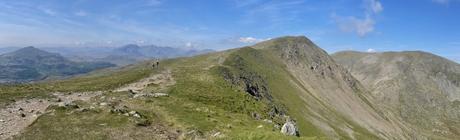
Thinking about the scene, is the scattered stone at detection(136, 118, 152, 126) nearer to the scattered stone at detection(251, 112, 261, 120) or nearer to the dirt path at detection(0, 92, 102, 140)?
the dirt path at detection(0, 92, 102, 140)

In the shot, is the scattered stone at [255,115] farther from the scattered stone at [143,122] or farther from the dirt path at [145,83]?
the scattered stone at [143,122]

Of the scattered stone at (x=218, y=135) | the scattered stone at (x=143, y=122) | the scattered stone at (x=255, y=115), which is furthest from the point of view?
the scattered stone at (x=255, y=115)

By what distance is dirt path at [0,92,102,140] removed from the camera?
35656 mm

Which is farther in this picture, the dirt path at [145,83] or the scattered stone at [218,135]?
the dirt path at [145,83]

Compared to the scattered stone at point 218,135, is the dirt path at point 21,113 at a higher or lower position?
higher

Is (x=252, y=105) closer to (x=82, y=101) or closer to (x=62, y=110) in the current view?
(x=82, y=101)

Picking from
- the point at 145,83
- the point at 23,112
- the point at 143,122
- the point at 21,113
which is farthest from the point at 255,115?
the point at 21,113

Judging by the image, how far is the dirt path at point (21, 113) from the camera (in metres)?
35.7

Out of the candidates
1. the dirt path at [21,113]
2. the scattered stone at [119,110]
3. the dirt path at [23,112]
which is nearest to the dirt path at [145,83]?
the dirt path at [23,112]

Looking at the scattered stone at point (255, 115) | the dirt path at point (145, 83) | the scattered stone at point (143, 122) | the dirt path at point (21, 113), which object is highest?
the dirt path at point (145, 83)

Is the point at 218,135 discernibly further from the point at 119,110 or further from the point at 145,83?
the point at 145,83

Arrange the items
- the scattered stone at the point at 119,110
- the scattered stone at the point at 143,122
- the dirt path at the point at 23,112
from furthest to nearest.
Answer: the scattered stone at the point at 119,110, the scattered stone at the point at 143,122, the dirt path at the point at 23,112

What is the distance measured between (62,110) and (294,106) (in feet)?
412

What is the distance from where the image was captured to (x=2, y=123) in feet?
122
